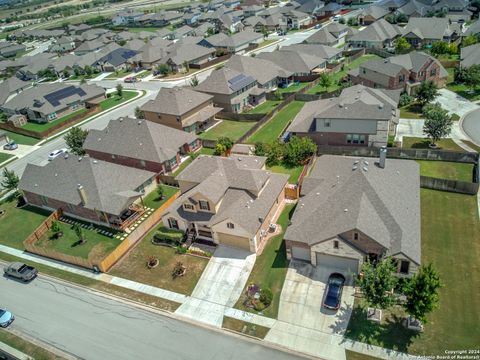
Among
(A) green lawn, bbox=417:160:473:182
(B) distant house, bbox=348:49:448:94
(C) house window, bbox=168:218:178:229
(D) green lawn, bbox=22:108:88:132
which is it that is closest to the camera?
(C) house window, bbox=168:218:178:229

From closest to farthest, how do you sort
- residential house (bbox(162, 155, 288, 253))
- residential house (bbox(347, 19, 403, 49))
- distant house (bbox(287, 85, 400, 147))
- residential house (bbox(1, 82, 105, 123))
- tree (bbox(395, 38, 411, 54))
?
residential house (bbox(162, 155, 288, 253)) < distant house (bbox(287, 85, 400, 147)) < residential house (bbox(1, 82, 105, 123)) < tree (bbox(395, 38, 411, 54)) < residential house (bbox(347, 19, 403, 49))

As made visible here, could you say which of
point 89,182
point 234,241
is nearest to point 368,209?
point 234,241

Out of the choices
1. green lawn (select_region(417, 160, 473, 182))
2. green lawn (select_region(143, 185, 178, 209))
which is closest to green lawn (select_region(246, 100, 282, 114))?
green lawn (select_region(143, 185, 178, 209))

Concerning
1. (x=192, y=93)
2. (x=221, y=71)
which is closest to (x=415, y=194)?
(x=192, y=93)

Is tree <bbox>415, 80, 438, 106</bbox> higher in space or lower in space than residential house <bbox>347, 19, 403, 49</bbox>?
lower

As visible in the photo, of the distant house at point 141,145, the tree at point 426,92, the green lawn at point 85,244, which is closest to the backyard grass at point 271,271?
the green lawn at point 85,244

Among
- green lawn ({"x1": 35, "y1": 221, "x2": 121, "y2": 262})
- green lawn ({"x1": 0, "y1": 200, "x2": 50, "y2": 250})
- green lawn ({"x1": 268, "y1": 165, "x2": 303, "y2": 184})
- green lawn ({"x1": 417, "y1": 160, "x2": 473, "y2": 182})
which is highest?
green lawn ({"x1": 268, "y1": 165, "x2": 303, "y2": 184})

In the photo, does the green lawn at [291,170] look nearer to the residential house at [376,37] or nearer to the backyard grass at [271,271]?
the backyard grass at [271,271]

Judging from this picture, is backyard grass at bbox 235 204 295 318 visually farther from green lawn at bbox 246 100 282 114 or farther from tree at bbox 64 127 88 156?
tree at bbox 64 127 88 156
